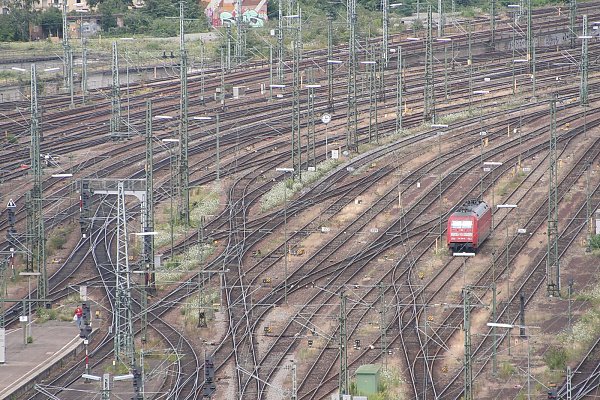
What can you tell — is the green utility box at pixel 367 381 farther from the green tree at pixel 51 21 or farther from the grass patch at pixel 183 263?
the green tree at pixel 51 21

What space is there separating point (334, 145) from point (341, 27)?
37.8m

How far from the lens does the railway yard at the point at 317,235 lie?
175 ft

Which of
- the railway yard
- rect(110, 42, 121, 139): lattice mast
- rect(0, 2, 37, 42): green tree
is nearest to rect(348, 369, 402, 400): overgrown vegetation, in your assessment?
the railway yard

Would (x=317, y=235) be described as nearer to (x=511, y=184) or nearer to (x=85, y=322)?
(x=511, y=184)

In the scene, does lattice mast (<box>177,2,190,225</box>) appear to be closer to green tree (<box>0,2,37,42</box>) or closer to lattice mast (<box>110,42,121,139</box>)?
lattice mast (<box>110,42,121,139</box>)

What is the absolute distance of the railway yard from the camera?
2098 inches

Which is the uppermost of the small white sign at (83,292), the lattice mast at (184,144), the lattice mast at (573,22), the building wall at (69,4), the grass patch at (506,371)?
the building wall at (69,4)

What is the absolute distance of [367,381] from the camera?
1976 inches

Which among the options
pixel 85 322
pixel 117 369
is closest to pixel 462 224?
pixel 85 322

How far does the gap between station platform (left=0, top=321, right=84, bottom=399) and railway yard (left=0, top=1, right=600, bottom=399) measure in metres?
0.51

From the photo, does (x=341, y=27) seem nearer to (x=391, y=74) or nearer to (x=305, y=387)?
(x=391, y=74)

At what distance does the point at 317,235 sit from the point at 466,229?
27.9ft

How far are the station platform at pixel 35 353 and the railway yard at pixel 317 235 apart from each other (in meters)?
0.51

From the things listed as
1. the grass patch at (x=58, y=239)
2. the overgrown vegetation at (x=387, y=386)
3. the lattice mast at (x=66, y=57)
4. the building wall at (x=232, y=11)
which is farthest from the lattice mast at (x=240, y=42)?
the overgrown vegetation at (x=387, y=386)
